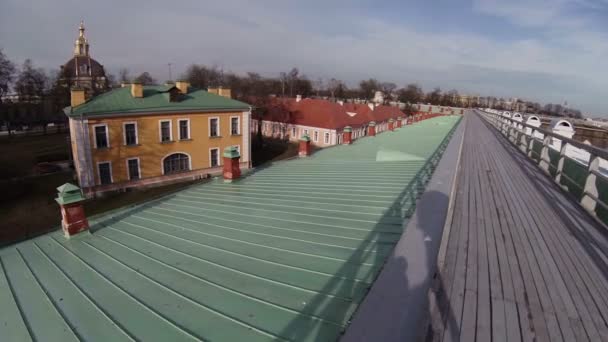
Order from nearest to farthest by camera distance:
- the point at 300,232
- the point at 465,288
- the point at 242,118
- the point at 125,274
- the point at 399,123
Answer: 1. the point at 465,288
2. the point at 125,274
3. the point at 300,232
4. the point at 399,123
5. the point at 242,118

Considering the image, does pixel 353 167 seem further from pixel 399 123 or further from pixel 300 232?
pixel 399 123

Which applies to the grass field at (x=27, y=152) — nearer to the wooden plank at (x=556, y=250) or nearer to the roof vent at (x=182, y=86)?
the roof vent at (x=182, y=86)

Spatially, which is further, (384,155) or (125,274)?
(384,155)

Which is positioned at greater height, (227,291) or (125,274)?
(227,291)

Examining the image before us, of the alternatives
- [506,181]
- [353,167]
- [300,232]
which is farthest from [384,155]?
[300,232]

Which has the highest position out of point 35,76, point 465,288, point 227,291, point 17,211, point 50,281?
point 35,76

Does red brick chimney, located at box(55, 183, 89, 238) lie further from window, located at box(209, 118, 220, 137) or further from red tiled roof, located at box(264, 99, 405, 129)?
Result: red tiled roof, located at box(264, 99, 405, 129)

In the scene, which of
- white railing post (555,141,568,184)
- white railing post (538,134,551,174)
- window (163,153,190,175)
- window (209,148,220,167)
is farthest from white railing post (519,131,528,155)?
window (163,153,190,175)
